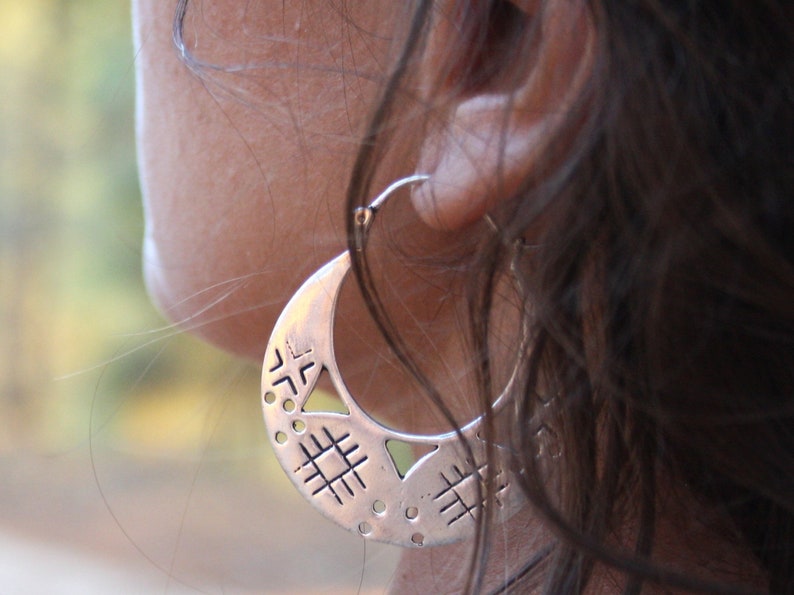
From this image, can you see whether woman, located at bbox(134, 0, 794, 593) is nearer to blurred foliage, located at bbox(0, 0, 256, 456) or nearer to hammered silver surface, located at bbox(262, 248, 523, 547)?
hammered silver surface, located at bbox(262, 248, 523, 547)

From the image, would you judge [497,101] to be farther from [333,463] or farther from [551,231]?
[333,463]

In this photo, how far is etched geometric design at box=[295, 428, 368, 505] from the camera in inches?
21.3

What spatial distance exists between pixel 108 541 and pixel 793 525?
3.31 meters

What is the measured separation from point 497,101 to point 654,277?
13 centimetres

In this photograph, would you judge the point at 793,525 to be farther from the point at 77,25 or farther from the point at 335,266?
the point at 77,25

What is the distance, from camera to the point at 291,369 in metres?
0.54

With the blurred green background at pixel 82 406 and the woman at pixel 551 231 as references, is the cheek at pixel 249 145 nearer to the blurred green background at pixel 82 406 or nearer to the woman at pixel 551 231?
the woman at pixel 551 231

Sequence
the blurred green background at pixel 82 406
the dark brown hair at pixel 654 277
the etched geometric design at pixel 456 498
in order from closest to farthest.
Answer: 1. the dark brown hair at pixel 654 277
2. the etched geometric design at pixel 456 498
3. the blurred green background at pixel 82 406

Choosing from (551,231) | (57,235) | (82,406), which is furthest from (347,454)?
(57,235)

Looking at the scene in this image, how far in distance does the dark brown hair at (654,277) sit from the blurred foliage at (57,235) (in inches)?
56.8

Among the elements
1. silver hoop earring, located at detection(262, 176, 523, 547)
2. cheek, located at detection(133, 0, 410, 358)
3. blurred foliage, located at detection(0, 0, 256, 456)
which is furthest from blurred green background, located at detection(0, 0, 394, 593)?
silver hoop earring, located at detection(262, 176, 523, 547)

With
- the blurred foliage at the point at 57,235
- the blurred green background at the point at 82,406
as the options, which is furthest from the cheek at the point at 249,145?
the blurred foliage at the point at 57,235

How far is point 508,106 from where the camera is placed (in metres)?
0.47

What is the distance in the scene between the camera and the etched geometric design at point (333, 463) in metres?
0.54
